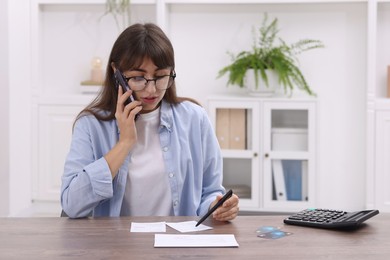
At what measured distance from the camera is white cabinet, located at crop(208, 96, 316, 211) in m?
4.36

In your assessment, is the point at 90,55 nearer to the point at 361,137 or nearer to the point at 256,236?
the point at 361,137

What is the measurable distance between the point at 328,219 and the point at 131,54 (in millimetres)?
766

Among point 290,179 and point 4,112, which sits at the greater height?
point 4,112

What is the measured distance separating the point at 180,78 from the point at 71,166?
268 centimetres

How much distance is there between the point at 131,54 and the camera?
2121mm

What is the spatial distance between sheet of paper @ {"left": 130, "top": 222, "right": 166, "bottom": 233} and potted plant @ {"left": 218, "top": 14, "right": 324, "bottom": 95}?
8.40ft

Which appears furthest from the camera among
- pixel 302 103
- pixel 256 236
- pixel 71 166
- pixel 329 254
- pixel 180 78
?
pixel 180 78

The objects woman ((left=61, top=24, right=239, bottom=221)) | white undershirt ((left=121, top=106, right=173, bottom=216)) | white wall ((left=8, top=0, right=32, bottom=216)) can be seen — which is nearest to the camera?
woman ((left=61, top=24, right=239, bottom=221))

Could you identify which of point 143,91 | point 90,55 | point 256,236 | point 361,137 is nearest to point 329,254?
point 256,236

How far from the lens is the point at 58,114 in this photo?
4.57m

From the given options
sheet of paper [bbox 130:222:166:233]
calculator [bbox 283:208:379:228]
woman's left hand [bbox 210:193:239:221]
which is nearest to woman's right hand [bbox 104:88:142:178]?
sheet of paper [bbox 130:222:166:233]

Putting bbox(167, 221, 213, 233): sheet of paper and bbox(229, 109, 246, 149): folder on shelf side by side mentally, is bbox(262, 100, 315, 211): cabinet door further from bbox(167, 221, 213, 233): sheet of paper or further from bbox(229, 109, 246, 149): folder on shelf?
bbox(167, 221, 213, 233): sheet of paper

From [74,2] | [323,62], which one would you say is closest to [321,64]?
[323,62]

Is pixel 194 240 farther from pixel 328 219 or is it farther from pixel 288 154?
pixel 288 154
